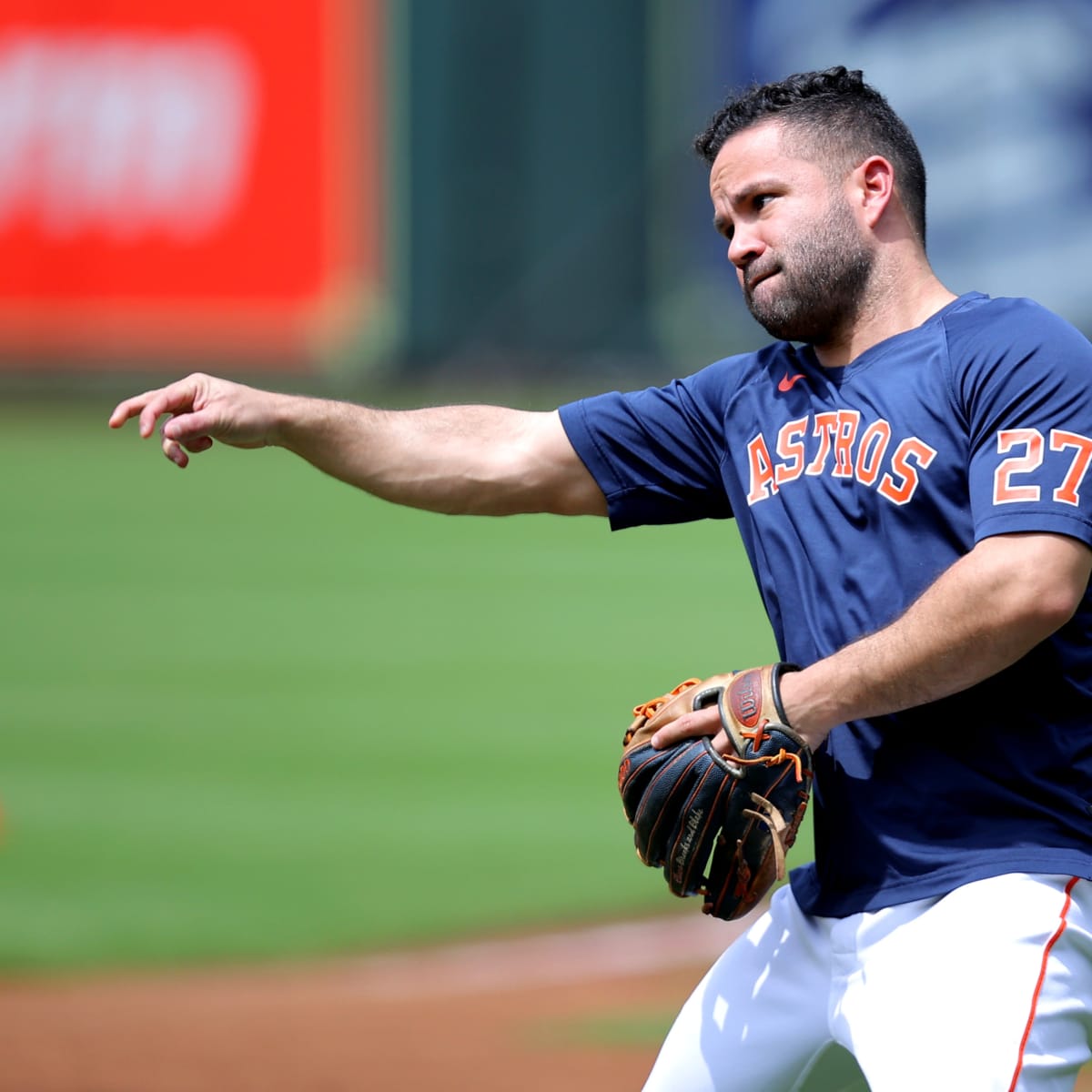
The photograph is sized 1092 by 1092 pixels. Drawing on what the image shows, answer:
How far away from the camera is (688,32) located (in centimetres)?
2091

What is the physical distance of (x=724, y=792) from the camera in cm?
254

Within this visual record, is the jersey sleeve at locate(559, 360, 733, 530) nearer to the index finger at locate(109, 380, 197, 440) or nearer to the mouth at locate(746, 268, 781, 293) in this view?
the mouth at locate(746, 268, 781, 293)

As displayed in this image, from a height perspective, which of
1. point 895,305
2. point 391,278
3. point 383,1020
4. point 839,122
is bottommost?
point 383,1020

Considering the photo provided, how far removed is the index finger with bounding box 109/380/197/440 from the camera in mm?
2924

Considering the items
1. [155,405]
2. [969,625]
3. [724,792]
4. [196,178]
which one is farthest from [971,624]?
[196,178]

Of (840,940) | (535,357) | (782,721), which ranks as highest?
(535,357)

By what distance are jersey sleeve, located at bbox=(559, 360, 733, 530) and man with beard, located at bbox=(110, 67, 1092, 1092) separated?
0.02 meters

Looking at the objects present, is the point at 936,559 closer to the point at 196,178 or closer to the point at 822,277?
the point at 822,277

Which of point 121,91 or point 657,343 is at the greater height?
point 121,91

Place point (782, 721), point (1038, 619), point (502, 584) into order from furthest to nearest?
point (502, 584), point (782, 721), point (1038, 619)

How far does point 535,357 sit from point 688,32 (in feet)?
14.1

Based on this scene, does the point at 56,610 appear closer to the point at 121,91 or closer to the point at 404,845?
the point at 404,845

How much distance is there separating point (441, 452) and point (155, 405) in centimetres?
54

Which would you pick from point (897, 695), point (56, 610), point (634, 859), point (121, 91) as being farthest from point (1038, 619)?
point (121, 91)
